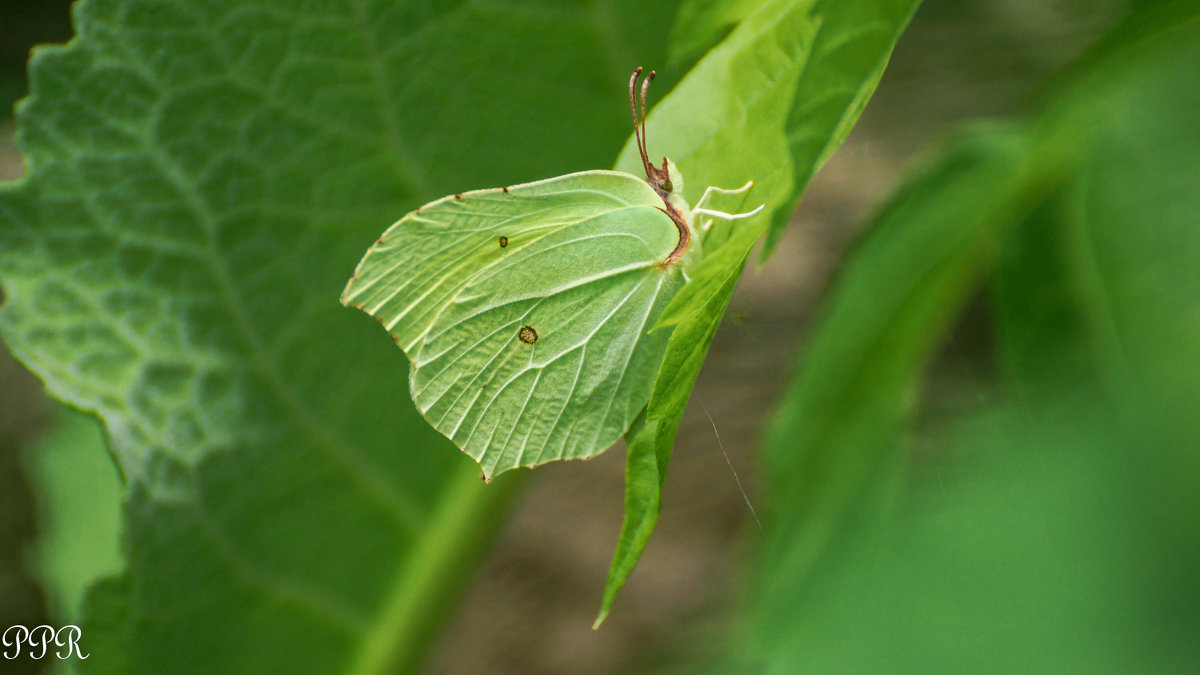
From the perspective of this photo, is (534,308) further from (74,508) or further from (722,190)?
(74,508)

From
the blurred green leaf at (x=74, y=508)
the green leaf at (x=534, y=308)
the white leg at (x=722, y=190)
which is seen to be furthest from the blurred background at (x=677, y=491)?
the white leg at (x=722, y=190)

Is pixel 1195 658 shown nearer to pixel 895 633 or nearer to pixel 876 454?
pixel 895 633

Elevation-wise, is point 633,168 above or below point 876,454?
above

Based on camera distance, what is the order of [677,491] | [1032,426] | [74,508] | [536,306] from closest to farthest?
[1032,426], [536,306], [74,508], [677,491]

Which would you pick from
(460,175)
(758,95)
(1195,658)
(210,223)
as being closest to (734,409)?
(460,175)

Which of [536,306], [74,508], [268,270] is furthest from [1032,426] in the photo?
[74,508]

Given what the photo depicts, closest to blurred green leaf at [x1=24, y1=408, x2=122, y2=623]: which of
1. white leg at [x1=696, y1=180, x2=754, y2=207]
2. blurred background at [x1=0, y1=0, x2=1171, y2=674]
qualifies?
blurred background at [x1=0, y1=0, x2=1171, y2=674]
